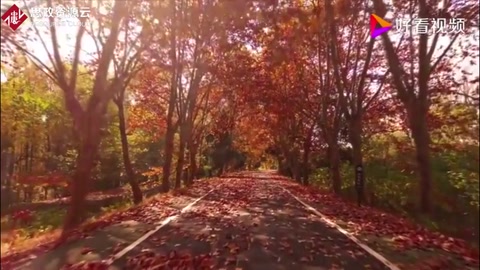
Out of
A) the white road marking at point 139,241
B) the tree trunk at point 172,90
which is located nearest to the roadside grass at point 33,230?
the white road marking at point 139,241

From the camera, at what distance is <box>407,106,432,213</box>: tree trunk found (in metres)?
11.1

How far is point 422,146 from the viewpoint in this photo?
11.2m

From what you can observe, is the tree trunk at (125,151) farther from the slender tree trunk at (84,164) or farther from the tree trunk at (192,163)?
the tree trunk at (192,163)

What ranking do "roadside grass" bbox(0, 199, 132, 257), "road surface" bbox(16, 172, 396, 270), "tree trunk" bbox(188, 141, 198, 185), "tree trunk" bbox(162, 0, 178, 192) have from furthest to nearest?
"tree trunk" bbox(188, 141, 198, 185) → "tree trunk" bbox(162, 0, 178, 192) → "road surface" bbox(16, 172, 396, 270) → "roadside grass" bbox(0, 199, 132, 257)

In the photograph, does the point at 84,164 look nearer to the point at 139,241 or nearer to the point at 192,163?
the point at 139,241

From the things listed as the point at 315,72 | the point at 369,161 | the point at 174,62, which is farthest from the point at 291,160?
the point at 174,62

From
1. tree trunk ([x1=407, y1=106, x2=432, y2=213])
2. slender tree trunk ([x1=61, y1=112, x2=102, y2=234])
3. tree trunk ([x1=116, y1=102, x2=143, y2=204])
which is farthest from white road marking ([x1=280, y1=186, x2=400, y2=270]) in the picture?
tree trunk ([x1=116, y1=102, x2=143, y2=204])

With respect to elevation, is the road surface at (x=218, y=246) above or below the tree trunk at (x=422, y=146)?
below

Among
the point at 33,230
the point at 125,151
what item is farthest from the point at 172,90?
the point at 33,230

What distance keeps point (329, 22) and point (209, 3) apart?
456 centimetres

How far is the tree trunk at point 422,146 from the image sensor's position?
11109 mm

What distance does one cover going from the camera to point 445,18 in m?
12.4

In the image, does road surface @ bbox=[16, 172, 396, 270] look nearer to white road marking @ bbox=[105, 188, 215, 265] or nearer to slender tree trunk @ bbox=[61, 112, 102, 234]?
white road marking @ bbox=[105, 188, 215, 265]

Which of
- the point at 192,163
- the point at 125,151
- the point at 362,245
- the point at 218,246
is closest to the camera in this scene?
the point at 218,246
